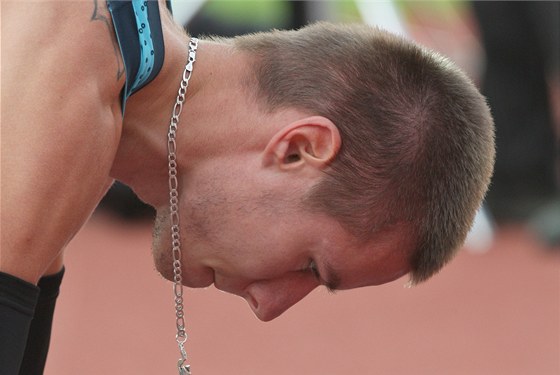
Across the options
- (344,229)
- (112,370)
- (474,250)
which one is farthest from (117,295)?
(344,229)

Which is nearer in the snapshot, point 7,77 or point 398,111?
point 7,77

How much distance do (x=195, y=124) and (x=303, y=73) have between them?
0.32 meters

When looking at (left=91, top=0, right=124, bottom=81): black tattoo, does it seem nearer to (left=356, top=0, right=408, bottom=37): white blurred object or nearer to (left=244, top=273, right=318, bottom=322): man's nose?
(left=244, top=273, right=318, bottom=322): man's nose

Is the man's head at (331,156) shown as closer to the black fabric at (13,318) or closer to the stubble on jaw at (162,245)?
the stubble on jaw at (162,245)

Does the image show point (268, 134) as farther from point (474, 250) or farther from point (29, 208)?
point (474, 250)

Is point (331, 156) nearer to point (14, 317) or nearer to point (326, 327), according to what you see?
point (14, 317)

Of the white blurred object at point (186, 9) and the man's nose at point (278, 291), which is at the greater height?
the man's nose at point (278, 291)

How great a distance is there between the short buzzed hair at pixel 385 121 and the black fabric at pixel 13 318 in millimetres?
842

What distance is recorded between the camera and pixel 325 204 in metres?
3.43

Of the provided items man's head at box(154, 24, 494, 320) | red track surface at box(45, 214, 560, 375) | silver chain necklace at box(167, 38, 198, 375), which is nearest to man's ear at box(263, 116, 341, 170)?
man's head at box(154, 24, 494, 320)

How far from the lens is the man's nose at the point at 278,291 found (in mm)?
3635

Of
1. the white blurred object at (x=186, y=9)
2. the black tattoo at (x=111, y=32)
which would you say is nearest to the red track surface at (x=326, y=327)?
the white blurred object at (x=186, y=9)

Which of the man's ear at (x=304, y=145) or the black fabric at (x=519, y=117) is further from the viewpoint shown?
the black fabric at (x=519, y=117)

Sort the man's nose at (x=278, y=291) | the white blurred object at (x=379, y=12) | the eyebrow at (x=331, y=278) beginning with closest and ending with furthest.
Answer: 1. the eyebrow at (x=331, y=278)
2. the man's nose at (x=278, y=291)
3. the white blurred object at (x=379, y=12)
